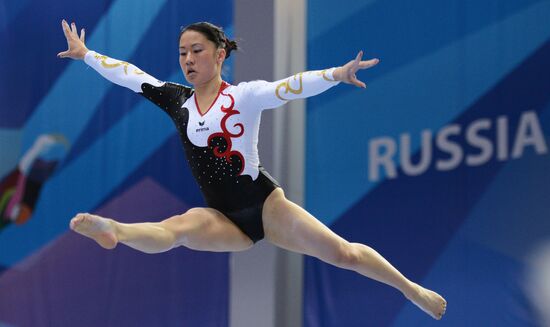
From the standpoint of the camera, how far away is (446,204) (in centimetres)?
538

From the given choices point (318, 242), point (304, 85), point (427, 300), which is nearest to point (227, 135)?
point (304, 85)

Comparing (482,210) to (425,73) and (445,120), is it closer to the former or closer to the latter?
(445,120)

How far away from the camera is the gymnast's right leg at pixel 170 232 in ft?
10.8

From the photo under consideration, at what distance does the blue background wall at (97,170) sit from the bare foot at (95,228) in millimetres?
3234

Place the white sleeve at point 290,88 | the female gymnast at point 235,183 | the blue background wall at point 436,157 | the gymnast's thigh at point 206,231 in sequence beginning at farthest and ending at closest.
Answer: the blue background wall at point 436,157 → the female gymnast at point 235,183 → the gymnast's thigh at point 206,231 → the white sleeve at point 290,88

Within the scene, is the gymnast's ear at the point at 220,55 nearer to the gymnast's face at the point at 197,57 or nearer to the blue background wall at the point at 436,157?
the gymnast's face at the point at 197,57

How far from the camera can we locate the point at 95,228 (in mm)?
3273

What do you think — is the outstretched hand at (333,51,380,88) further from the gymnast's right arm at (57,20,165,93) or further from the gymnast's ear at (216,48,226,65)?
the gymnast's right arm at (57,20,165,93)

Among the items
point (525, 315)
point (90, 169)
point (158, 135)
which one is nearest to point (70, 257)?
point (90, 169)

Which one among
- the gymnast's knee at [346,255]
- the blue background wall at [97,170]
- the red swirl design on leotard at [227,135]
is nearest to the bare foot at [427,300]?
the gymnast's knee at [346,255]

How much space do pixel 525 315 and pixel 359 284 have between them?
119 centimetres

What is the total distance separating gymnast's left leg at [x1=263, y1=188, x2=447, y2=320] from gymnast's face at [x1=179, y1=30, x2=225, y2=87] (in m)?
0.68

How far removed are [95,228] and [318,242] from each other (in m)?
1.10

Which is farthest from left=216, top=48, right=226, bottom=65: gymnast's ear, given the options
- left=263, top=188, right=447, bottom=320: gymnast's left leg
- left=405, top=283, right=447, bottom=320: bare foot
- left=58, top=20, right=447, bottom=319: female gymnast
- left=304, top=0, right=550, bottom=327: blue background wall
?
left=304, top=0, right=550, bottom=327: blue background wall
